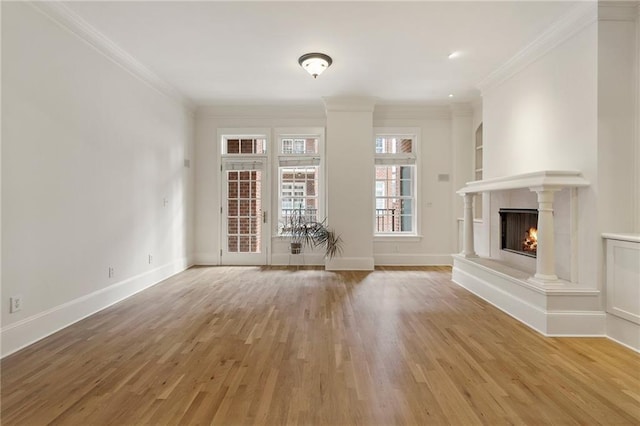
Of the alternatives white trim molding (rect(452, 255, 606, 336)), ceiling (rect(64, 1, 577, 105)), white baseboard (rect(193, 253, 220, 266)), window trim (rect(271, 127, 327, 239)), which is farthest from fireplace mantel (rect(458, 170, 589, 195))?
white baseboard (rect(193, 253, 220, 266))

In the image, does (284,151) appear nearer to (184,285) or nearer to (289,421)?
(184,285)

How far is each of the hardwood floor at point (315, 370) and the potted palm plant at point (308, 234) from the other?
7.03ft

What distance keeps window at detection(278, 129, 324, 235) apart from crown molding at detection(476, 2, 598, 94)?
3.30 meters

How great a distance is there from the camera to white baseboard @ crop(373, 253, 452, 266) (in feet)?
20.5

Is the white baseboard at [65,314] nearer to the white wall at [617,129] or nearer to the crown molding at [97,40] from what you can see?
the crown molding at [97,40]

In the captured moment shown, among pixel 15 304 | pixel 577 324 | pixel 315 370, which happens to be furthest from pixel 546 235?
pixel 15 304

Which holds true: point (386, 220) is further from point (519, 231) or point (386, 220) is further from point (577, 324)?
point (577, 324)

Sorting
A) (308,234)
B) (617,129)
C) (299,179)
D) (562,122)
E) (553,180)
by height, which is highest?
(562,122)

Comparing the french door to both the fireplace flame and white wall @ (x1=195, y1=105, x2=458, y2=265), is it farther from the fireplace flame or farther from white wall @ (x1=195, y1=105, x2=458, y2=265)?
the fireplace flame

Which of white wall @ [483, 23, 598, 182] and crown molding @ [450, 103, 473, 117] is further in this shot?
crown molding @ [450, 103, 473, 117]

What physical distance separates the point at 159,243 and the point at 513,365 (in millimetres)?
4792

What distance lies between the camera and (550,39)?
3.42 metres

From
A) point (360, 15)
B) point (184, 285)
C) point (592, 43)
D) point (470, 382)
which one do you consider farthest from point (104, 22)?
point (592, 43)

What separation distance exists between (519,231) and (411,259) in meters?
2.32
